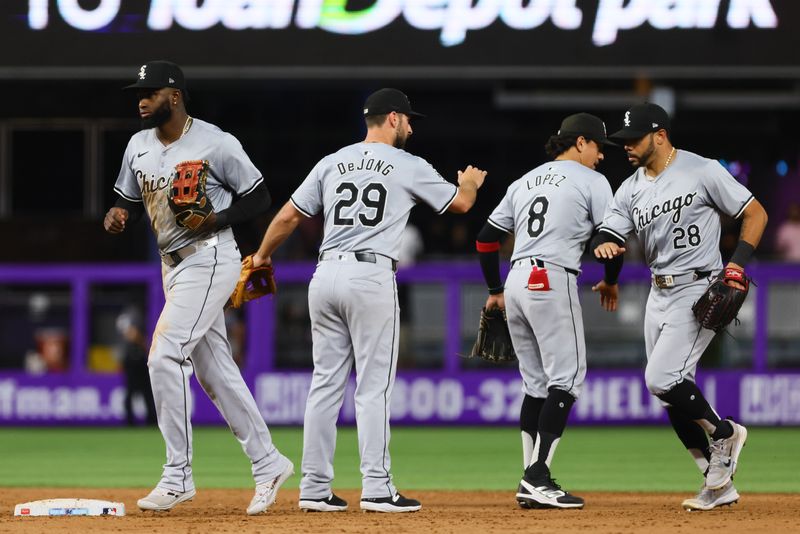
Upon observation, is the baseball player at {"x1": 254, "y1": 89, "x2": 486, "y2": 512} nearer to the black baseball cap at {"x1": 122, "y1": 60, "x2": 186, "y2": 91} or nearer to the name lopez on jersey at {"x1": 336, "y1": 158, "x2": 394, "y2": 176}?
the name lopez on jersey at {"x1": 336, "y1": 158, "x2": 394, "y2": 176}

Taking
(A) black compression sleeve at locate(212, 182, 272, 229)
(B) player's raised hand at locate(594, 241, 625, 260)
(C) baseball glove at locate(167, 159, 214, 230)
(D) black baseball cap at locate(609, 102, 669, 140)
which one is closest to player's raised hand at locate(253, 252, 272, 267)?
(A) black compression sleeve at locate(212, 182, 272, 229)

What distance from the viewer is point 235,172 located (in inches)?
280

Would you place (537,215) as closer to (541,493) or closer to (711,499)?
(541,493)

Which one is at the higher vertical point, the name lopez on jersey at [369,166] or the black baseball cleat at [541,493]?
the name lopez on jersey at [369,166]

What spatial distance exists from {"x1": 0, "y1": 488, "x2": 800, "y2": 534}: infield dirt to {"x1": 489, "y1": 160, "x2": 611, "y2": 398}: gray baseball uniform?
75 centimetres

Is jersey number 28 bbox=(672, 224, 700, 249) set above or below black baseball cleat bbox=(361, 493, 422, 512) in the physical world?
above

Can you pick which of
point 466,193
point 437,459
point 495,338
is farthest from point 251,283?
point 437,459

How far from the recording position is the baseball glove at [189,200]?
22.4ft

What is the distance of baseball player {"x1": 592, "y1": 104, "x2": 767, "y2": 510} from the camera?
7.06 meters

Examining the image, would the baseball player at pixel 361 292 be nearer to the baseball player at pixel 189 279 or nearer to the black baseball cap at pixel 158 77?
the baseball player at pixel 189 279

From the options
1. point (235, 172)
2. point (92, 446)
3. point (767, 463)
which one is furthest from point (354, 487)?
point (92, 446)

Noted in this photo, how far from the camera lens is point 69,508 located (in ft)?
22.4

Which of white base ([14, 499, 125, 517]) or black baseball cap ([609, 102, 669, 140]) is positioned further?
black baseball cap ([609, 102, 669, 140])

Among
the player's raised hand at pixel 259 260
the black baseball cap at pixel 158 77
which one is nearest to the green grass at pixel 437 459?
the player's raised hand at pixel 259 260
